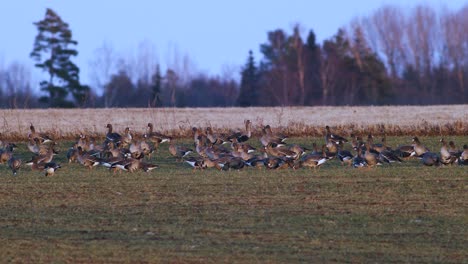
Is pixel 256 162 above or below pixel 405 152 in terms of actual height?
below

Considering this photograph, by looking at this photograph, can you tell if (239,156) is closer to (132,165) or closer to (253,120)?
(132,165)

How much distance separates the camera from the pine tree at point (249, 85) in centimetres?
8450

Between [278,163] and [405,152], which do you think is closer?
[278,163]

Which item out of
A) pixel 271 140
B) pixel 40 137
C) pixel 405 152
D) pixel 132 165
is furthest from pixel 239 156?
pixel 40 137

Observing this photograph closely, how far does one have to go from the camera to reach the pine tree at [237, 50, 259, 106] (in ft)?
277

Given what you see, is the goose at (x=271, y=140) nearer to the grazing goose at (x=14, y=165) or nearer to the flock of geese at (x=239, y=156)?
the flock of geese at (x=239, y=156)

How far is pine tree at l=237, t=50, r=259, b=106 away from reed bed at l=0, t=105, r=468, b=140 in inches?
1354

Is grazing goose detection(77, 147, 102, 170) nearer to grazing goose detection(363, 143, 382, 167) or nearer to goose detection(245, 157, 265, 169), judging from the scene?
goose detection(245, 157, 265, 169)

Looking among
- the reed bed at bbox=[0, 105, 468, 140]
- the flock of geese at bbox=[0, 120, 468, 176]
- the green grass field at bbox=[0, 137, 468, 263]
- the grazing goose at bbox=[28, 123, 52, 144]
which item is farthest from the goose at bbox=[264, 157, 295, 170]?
the grazing goose at bbox=[28, 123, 52, 144]

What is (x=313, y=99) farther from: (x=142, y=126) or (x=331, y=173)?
(x=331, y=173)

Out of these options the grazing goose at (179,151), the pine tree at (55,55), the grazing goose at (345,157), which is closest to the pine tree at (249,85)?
the pine tree at (55,55)

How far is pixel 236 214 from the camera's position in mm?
14742

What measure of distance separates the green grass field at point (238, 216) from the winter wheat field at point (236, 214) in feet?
0.06

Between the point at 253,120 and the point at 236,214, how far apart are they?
28.0m
